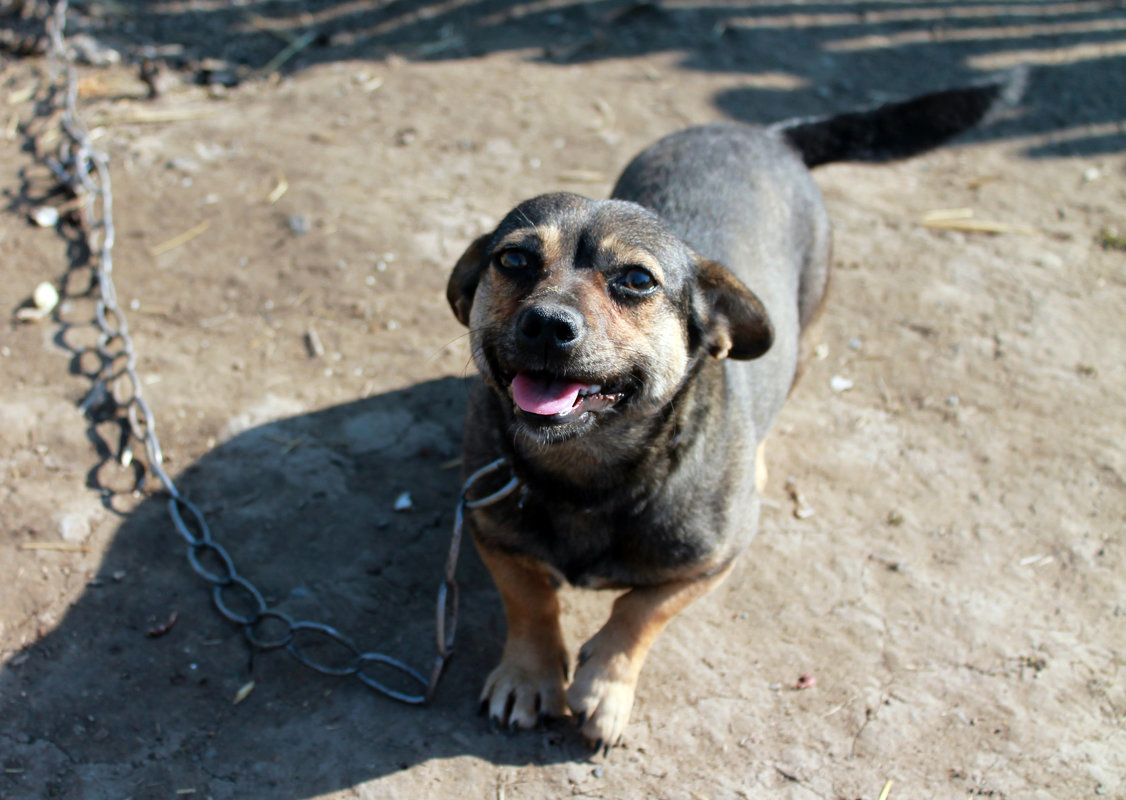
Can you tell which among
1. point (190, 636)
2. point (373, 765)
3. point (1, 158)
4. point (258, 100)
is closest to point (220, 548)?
point (190, 636)

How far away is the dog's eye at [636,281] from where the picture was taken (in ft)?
10.0

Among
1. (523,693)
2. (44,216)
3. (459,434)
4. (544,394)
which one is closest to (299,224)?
(44,216)

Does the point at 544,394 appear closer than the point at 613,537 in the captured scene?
Yes

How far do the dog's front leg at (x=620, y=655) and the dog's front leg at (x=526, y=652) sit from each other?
106 millimetres

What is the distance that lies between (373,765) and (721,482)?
157 cm

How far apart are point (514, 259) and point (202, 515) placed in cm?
194

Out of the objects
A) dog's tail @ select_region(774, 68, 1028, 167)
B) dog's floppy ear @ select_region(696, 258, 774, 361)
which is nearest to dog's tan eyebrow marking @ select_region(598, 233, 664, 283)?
dog's floppy ear @ select_region(696, 258, 774, 361)

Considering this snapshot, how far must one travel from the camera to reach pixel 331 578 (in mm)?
3789

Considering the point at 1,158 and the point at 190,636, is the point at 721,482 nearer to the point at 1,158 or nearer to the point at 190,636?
the point at 190,636

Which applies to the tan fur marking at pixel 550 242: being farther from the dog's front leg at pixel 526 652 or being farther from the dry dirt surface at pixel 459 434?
the dry dirt surface at pixel 459 434

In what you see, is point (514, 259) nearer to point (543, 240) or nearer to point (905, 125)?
point (543, 240)

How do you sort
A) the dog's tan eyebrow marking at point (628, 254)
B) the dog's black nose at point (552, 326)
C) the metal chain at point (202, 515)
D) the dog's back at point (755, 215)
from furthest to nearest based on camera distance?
1. the dog's back at point (755, 215)
2. the metal chain at point (202, 515)
3. the dog's tan eyebrow marking at point (628, 254)
4. the dog's black nose at point (552, 326)

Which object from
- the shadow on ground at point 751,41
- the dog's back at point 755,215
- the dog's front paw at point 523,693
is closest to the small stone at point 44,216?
the shadow on ground at point 751,41

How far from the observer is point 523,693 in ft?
10.6
